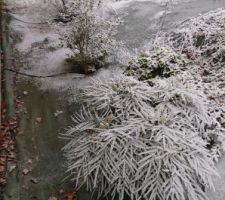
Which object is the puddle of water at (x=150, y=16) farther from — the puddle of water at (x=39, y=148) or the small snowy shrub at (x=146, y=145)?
the small snowy shrub at (x=146, y=145)

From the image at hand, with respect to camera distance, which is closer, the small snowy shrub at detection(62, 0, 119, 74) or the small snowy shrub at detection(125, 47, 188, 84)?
the small snowy shrub at detection(125, 47, 188, 84)

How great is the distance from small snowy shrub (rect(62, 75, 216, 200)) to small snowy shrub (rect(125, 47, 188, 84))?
0.64 m

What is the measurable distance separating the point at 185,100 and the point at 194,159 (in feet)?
2.90

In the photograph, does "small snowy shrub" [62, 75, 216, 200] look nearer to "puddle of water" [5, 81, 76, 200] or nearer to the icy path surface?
"puddle of water" [5, 81, 76, 200]

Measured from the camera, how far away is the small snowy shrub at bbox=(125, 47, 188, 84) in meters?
5.14

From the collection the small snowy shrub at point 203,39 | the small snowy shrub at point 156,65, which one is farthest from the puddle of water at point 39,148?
the small snowy shrub at point 203,39

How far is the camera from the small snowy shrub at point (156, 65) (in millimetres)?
5145

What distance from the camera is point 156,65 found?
→ 205 inches

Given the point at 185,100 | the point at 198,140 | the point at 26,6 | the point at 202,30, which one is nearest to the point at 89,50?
the point at 202,30

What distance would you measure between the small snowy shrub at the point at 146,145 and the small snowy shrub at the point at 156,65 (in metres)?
0.64

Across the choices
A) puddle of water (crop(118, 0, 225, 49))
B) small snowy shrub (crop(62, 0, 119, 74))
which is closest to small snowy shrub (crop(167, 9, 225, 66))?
puddle of water (crop(118, 0, 225, 49))

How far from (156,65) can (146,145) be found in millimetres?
Result: 1733

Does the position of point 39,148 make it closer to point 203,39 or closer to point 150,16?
point 203,39

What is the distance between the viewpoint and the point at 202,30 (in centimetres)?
618
